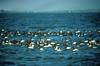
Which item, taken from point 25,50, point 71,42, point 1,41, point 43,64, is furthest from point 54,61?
point 1,41

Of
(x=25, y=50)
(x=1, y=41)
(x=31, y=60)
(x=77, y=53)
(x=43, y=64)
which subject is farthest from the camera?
(x=1, y=41)

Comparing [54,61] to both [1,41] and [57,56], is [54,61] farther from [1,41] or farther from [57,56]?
[1,41]

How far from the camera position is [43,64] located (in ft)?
110

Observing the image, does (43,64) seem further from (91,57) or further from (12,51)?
(12,51)

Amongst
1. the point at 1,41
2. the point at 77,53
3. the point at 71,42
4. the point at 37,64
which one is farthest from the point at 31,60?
the point at 1,41

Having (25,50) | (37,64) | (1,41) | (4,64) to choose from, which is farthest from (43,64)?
(1,41)

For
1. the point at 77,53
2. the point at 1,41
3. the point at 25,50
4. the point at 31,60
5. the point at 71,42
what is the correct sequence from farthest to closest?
the point at 1,41 → the point at 71,42 → the point at 25,50 → the point at 77,53 → the point at 31,60

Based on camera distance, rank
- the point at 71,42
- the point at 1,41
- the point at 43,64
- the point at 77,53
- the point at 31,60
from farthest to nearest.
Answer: the point at 1,41
the point at 71,42
the point at 77,53
the point at 31,60
the point at 43,64

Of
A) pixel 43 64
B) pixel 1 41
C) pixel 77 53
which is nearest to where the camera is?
pixel 43 64

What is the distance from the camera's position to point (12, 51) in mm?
41375

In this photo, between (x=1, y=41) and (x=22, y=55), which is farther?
(x=1, y=41)

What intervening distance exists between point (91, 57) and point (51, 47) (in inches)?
277

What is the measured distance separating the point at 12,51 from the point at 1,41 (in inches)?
346

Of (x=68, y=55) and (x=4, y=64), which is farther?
(x=68, y=55)
